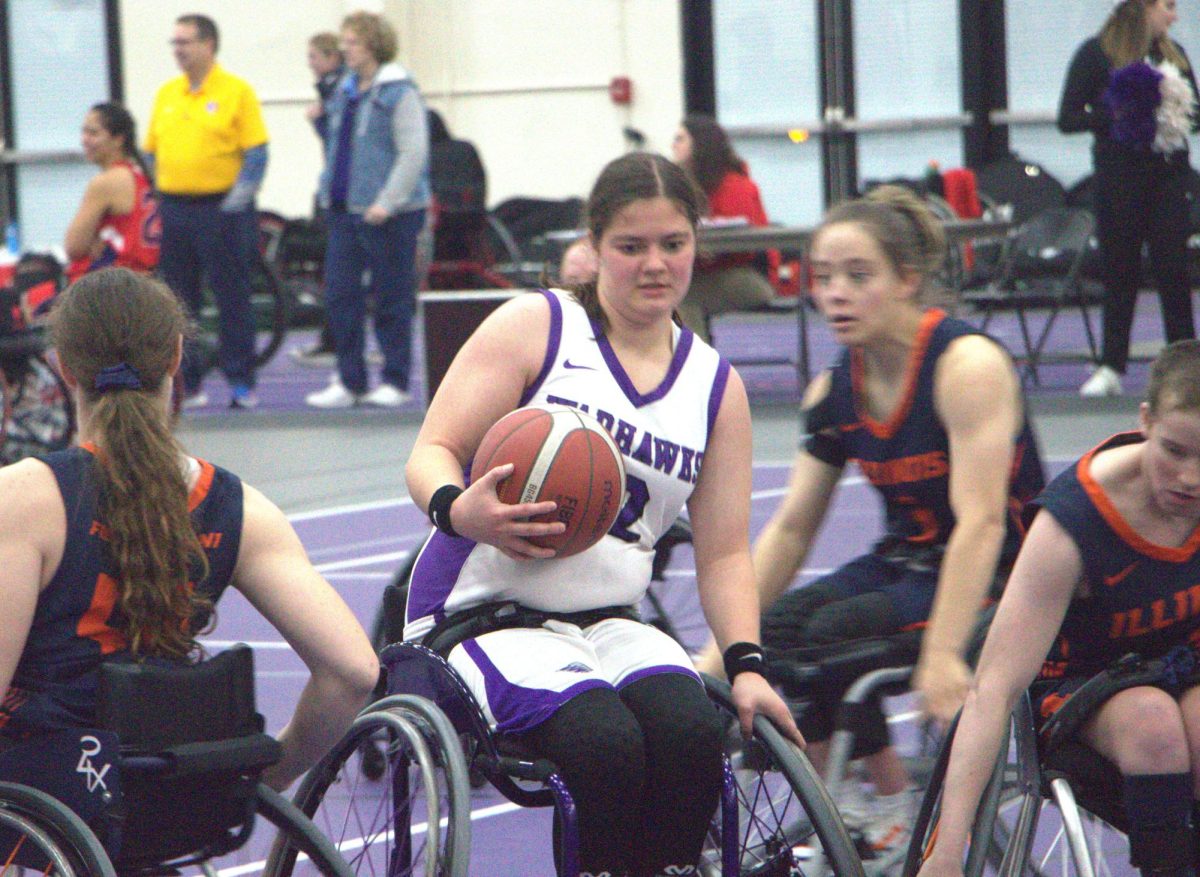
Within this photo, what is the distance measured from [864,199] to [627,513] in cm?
102

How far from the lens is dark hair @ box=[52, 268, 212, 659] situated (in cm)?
259

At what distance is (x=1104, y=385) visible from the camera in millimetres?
10156

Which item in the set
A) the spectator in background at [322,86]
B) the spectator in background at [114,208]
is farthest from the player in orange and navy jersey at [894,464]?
the spectator in background at [322,86]

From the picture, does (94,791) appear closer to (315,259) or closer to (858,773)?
(858,773)

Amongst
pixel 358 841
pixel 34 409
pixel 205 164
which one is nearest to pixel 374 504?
pixel 34 409

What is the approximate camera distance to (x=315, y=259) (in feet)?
50.7

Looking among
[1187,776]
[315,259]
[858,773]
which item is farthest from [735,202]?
[1187,776]

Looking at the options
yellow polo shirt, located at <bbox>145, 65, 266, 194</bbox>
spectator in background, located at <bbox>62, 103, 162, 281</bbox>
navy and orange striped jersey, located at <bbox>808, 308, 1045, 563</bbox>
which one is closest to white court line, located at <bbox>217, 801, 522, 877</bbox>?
navy and orange striped jersey, located at <bbox>808, 308, 1045, 563</bbox>

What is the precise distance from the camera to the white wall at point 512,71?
57.2 ft

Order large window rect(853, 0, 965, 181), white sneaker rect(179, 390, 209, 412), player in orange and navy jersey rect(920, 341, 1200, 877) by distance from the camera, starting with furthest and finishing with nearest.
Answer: large window rect(853, 0, 965, 181), white sneaker rect(179, 390, 209, 412), player in orange and navy jersey rect(920, 341, 1200, 877)

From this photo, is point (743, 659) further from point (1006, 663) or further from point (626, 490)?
point (1006, 663)

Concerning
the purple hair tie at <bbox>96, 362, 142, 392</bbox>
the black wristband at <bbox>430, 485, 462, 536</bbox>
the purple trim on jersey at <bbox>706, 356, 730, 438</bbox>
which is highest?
the purple hair tie at <bbox>96, 362, 142, 392</bbox>

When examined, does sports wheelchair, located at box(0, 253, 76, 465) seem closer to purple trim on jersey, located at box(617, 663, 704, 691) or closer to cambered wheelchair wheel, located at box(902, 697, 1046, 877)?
purple trim on jersey, located at box(617, 663, 704, 691)

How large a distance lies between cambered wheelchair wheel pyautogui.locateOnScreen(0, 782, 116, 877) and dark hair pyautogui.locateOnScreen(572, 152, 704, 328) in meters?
1.26
